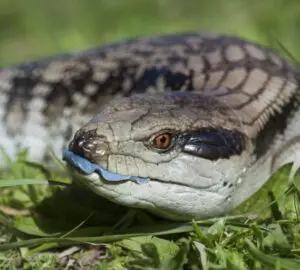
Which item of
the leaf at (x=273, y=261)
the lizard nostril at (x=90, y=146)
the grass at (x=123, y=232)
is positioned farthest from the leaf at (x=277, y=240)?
the lizard nostril at (x=90, y=146)

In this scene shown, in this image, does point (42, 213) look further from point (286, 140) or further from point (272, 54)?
point (272, 54)

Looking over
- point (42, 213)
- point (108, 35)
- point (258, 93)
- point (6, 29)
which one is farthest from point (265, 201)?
point (6, 29)

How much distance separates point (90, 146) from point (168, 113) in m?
0.46

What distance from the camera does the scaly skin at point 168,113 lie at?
173 inches

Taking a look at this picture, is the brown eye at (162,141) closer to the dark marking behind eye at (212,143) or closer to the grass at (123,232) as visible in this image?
the dark marking behind eye at (212,143)

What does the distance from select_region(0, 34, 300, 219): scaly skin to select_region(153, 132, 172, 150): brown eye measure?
3 centimetres

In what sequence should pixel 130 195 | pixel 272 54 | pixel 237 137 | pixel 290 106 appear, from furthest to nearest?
1. pixel 272 54
2. pixel 290 106
3. pixel 237 137
4. pixel 130 195

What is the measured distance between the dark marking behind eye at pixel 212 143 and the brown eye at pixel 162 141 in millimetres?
87

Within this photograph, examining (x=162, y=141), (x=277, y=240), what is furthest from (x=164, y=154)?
(x=277, y=240)

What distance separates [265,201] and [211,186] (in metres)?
0.44

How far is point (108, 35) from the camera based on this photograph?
32.6ft

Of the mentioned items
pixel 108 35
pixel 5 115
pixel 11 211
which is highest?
pixel 108 35

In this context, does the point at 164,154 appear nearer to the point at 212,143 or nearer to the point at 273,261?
the point at 212,143

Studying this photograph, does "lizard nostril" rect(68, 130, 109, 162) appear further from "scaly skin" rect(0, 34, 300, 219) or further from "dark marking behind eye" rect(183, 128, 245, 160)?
"dark marking behind eye" rect(183, 128, 245, 160)
